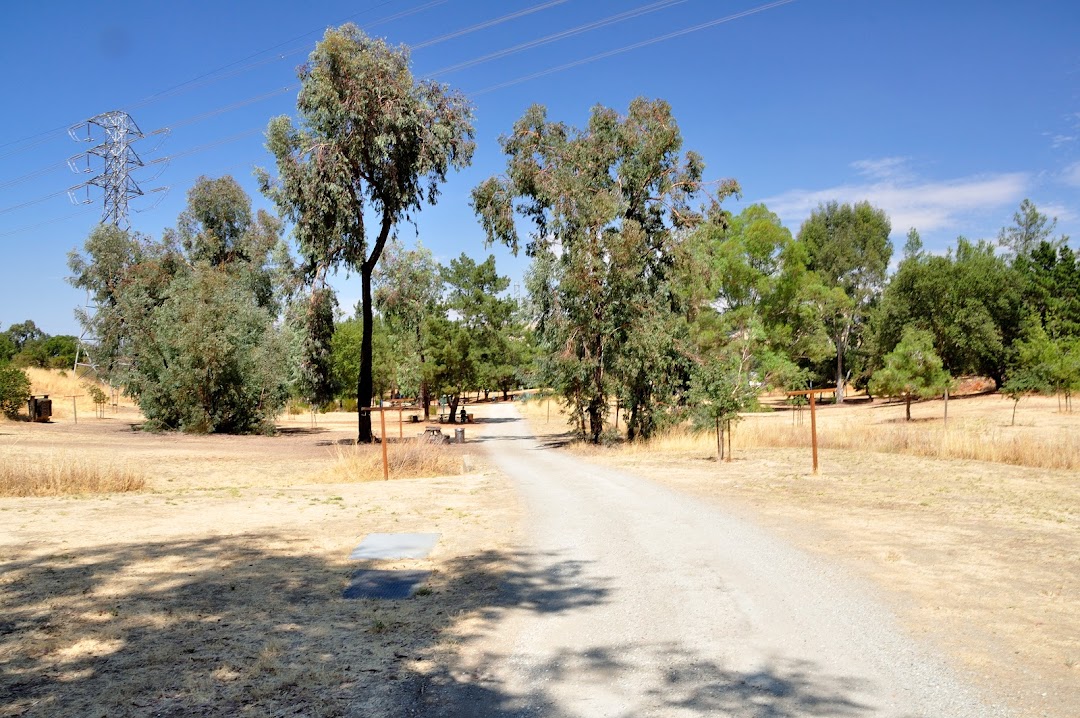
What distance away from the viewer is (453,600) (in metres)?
6.89

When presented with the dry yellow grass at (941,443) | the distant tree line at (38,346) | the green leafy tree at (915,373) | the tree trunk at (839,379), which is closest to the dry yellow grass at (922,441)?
the dry yellow grass at (941,443)

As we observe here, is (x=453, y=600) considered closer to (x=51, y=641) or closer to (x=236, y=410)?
(x=51, y=641)

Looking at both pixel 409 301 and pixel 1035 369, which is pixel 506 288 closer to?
pixel 409 301

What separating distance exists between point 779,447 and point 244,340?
981 inches

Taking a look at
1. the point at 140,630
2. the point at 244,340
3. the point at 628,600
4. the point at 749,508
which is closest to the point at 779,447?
the point at 749,508

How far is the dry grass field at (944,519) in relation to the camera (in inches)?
217

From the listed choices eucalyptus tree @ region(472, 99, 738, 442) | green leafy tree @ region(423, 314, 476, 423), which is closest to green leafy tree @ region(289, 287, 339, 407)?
eucalyptus tree @ region(472, 99, 738, 442)

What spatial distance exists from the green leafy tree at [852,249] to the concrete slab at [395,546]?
208ft

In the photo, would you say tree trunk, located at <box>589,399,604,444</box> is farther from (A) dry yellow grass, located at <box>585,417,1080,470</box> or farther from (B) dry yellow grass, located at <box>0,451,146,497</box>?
(B) dry yellow grass, located at <box>0,451,146,497</box>

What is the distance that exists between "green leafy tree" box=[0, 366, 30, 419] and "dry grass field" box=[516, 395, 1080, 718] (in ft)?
95.5

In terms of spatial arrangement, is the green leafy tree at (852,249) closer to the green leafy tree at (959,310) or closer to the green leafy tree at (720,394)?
the green leafy tree at (959,310)

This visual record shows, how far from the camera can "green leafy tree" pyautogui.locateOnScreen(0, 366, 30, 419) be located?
36062 mm

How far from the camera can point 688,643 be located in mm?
5641

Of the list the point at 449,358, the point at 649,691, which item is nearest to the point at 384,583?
the point at 649,691
